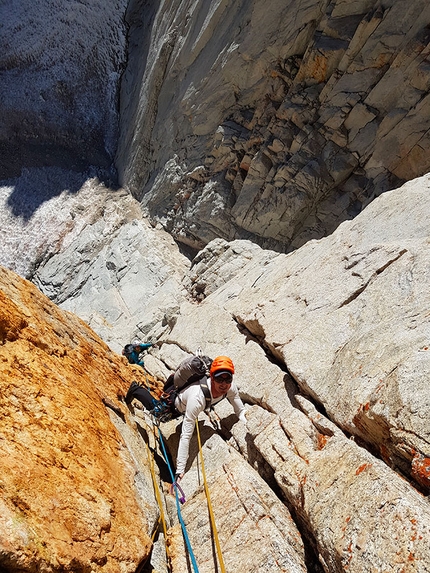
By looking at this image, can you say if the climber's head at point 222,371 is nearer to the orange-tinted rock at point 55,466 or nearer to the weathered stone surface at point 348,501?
the weathered stone surface at point 348,501

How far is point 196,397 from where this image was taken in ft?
21.5

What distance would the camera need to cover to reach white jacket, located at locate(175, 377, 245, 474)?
240 inches

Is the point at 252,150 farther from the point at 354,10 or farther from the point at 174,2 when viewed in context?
the point at 174,2

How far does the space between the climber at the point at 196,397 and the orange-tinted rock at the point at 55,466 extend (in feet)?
4.37

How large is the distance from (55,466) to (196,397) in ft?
9.76

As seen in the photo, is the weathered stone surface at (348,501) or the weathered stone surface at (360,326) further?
the weathered stone surface at (360,326)

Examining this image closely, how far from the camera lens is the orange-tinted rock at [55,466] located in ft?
10.6

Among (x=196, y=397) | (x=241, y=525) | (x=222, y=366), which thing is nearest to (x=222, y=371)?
(x=222, y=366)

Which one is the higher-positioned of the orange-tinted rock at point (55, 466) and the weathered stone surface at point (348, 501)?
the weathered stone surface at point (348, 501)

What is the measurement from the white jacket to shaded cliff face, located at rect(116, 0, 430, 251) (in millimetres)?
12285

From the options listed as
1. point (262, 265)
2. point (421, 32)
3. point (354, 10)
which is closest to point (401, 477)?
point (262, 265)

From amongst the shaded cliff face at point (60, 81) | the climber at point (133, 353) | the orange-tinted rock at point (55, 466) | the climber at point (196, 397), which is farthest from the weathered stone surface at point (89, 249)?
the orange-tinted rock at point (55, 466)

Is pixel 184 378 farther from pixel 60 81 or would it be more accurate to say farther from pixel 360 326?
pixel 60 81

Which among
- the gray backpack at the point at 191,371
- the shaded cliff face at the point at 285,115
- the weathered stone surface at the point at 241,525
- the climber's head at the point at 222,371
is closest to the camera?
the weathered stone surface at the point at 241,525
